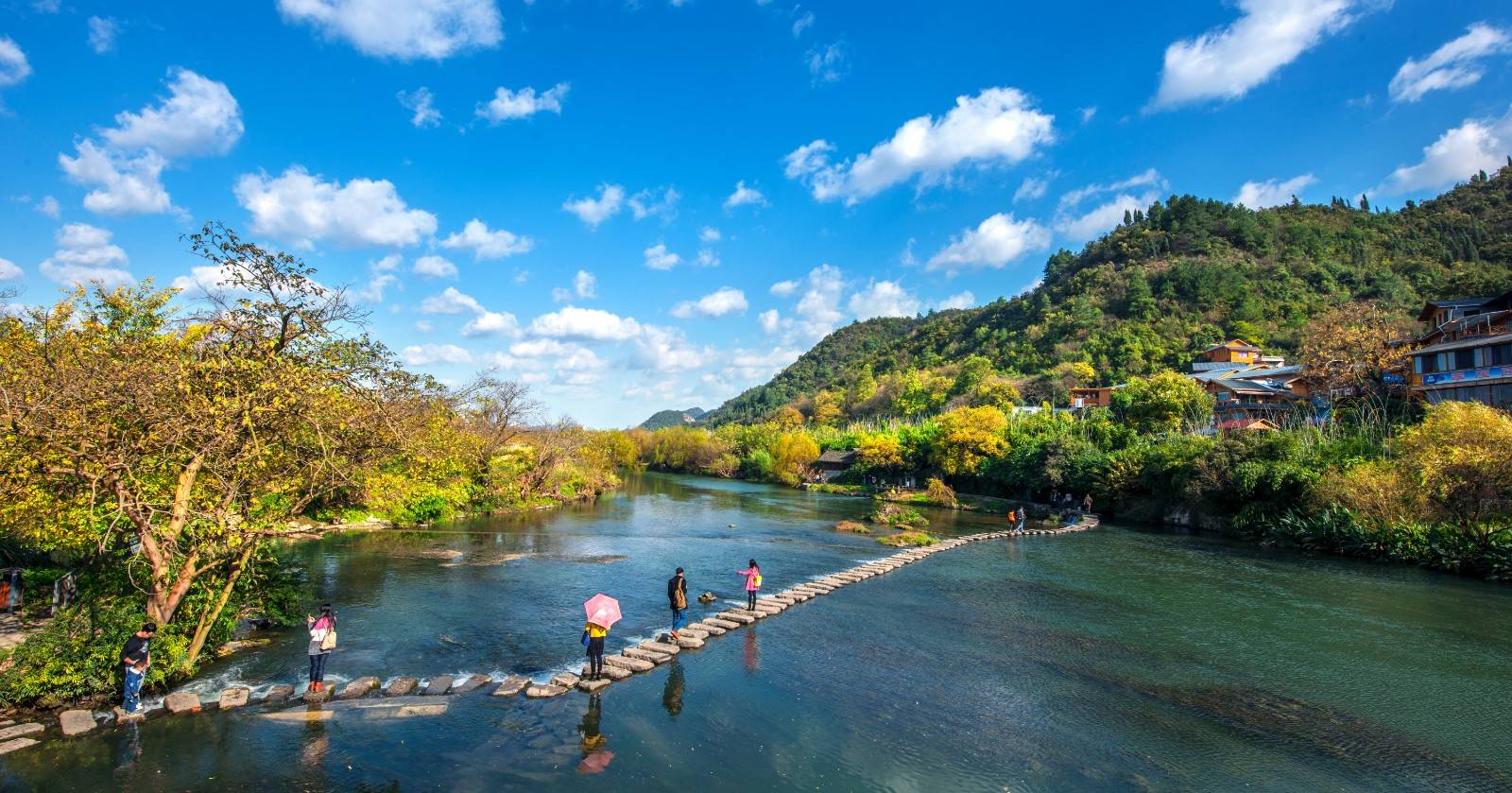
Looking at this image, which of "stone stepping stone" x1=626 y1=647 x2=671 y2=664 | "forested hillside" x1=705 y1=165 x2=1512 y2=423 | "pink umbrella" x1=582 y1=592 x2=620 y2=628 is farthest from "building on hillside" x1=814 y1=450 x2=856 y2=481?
"pink umbrella" x1=582 y1=592 x2=620 y2=628

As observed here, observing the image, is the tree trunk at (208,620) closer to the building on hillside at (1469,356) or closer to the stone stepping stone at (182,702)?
the stone stepping stone at (182,702)

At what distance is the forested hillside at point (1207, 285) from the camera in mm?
90812

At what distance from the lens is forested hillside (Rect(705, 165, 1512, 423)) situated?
9081 cm

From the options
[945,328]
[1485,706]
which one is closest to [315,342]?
[1485,706]

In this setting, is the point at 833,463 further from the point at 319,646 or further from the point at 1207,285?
the point at 319,646

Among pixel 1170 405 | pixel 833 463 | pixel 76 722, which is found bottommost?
pixel 76 722

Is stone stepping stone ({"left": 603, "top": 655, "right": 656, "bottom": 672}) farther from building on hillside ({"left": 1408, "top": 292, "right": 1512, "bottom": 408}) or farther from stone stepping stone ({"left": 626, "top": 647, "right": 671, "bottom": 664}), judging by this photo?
building on hillside ({"left": 1408, "top": 292, "right": 1512, "bottom": 408})

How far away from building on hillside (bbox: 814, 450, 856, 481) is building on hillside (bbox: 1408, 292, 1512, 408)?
50399 millimetres

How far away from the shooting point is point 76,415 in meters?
11.8

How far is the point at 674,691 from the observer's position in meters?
14.3

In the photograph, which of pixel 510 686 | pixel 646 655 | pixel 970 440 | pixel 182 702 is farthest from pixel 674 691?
pixel 970 440

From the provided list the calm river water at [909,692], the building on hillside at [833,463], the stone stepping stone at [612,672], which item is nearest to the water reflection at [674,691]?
the calm river water at [909,692]

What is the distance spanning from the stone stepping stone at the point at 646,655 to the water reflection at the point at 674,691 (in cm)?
26

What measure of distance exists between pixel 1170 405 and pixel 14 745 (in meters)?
62.5
